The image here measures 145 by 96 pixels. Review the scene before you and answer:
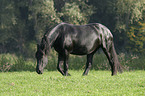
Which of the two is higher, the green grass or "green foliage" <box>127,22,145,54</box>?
the green grass

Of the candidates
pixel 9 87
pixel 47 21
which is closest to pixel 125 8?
pixel 47 21

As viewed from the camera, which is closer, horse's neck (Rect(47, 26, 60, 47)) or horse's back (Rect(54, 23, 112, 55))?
horse's neck (Rect(47, 26, 60, 47))

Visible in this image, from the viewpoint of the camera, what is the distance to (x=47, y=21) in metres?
30.5

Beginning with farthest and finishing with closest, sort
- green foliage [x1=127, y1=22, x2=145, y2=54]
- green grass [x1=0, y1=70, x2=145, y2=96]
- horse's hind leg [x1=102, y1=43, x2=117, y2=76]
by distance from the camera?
green foliage [x1=127, y1=22, x2=145, y2=54], horse's hind leg [x1=102, y1=43, x2=117, y2=76], green grass [x1=0, y1=70, x2=145, y2=96]

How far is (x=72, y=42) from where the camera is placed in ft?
36.8

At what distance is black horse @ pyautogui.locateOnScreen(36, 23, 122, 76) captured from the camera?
10500 mm

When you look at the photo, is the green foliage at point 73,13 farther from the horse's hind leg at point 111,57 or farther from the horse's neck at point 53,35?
the horse's neck at point 53,35

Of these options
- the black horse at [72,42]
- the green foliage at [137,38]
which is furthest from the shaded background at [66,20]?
the black horse at [72,42]

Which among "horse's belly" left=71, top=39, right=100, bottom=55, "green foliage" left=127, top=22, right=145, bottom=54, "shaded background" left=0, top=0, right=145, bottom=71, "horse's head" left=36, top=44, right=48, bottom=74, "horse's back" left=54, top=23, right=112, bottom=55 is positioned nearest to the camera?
"horse's head" left=36, top=44, right=48, bottom=74

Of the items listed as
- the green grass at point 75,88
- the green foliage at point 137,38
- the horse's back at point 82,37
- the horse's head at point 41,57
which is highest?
the horse's back at point 82,37

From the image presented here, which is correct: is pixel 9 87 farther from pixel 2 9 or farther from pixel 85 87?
pixel 2 9

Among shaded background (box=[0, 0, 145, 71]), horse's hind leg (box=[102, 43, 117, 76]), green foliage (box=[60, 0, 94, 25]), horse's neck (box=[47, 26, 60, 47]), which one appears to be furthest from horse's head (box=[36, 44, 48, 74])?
green foliage (box=[60, 0, 94, 25])

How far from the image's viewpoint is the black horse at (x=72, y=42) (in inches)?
413

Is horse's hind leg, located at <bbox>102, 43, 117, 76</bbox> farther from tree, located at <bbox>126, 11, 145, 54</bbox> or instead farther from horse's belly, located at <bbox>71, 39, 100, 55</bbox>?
tree, located at <bbox>126, 11, 145, 54</bbox>
